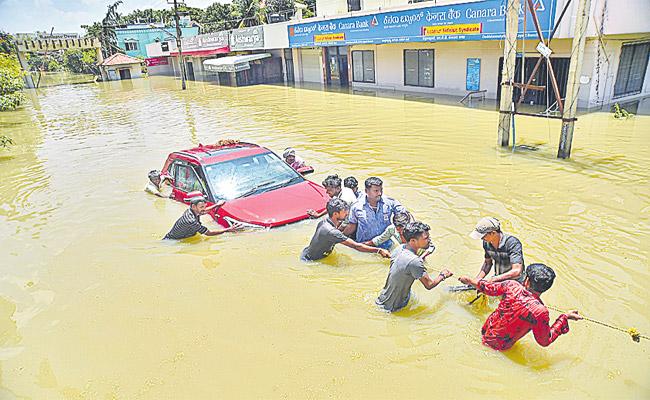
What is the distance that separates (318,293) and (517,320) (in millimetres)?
2366

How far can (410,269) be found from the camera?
4.43 m

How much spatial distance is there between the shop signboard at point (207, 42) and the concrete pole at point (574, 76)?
3017cm

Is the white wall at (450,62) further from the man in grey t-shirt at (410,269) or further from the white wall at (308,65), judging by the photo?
the man in grey t-shirt at (410,269)

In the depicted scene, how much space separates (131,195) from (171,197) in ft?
6.49

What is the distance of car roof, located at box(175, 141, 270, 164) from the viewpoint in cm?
764

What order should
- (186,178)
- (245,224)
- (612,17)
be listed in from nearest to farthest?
(245,224) → (186,178) → (612,17)

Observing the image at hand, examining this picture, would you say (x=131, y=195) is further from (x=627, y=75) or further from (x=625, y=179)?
(x=627, y=75)

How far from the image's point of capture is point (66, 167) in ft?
42.5

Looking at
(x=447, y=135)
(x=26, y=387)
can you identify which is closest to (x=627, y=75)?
(x=447, y=135)

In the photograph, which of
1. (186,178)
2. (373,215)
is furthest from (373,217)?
(186,178)

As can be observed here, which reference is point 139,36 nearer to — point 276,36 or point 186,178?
point 276,36

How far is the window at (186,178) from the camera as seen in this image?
7555mm

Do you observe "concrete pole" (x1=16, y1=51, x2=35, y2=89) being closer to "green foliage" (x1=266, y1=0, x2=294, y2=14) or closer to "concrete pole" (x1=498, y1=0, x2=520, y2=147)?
"green foliage" (x1=266, y1=0, x2=294, y2=14)

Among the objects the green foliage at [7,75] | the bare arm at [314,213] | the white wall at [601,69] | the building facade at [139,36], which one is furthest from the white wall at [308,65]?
the building facade at [139,36]
